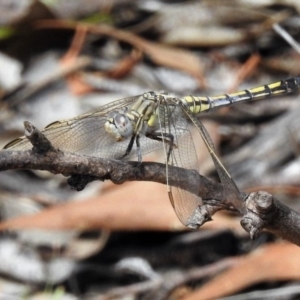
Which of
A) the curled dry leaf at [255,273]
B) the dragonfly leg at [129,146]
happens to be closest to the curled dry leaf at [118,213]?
the curled dry leaf at [255,273]

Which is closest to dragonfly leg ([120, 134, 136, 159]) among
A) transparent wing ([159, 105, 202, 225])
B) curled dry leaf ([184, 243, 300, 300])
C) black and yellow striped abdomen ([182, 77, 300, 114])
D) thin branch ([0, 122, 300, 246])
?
transparent wing ([159, 105, 202, 225])

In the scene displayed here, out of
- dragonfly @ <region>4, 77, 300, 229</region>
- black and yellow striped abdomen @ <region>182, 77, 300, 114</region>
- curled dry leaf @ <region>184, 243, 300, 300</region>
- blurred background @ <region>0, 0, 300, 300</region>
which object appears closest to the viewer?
dragonfly @ <region>4, 77, 300, 229</region>

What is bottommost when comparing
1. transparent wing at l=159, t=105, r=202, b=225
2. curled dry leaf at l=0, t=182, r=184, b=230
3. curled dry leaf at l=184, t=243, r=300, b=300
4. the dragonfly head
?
curled dry leaf at l=184, t=243, r=300, b=300

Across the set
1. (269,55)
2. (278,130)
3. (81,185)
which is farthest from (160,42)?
(81,185)

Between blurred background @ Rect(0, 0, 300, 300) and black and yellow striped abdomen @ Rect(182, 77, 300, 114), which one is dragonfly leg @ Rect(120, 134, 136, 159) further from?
blurred background @ Rect(0, 0, 300, 300)

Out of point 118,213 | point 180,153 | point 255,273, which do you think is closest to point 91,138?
point 180,153

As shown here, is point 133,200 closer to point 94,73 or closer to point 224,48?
point 94,73

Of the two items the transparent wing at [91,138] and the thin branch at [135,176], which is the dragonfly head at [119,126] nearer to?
the transparent wing at [91,138]
